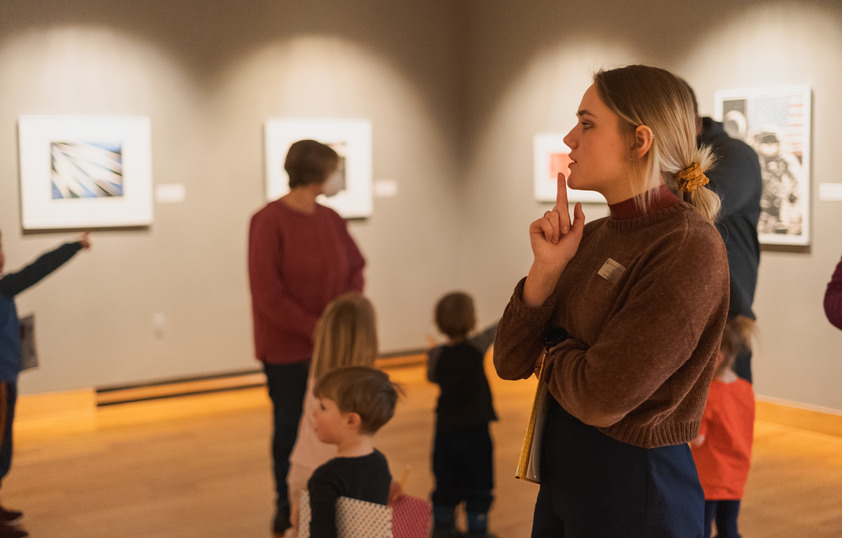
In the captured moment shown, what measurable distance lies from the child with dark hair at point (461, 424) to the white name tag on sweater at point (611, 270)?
2.51 m

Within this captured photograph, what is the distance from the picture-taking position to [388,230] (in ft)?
30.7

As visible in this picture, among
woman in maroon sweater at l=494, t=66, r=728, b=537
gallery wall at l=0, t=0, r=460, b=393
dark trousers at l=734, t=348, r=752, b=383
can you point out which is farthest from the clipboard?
gallery wall at l=0, t=0, r=460, b=393

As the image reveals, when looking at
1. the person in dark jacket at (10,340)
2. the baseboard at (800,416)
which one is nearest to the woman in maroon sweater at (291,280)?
the person in dark jacket at (10,340)

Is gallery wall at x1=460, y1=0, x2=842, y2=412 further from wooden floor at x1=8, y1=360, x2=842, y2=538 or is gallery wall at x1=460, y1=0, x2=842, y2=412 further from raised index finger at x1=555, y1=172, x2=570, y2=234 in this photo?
raised index finger at x1=555, y1=172, x2=570, y2=234

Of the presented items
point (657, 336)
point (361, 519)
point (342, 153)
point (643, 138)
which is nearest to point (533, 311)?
point (657, 336)

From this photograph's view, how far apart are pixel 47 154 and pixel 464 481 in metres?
5.09

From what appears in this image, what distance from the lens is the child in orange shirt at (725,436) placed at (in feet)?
11.7

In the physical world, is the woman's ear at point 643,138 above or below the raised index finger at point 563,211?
above

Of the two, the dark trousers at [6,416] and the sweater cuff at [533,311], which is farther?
the dark trousers at [6,416]

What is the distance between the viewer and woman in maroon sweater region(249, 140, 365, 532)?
4344mm

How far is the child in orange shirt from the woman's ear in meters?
1.99

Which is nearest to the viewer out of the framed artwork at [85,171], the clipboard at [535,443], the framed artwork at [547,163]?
the clipboard at [535,443]

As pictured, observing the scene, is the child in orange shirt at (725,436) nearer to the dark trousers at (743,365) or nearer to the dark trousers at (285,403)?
the dark trousers at (743,365)

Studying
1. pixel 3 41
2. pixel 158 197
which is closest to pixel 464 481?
pixel 158 197
